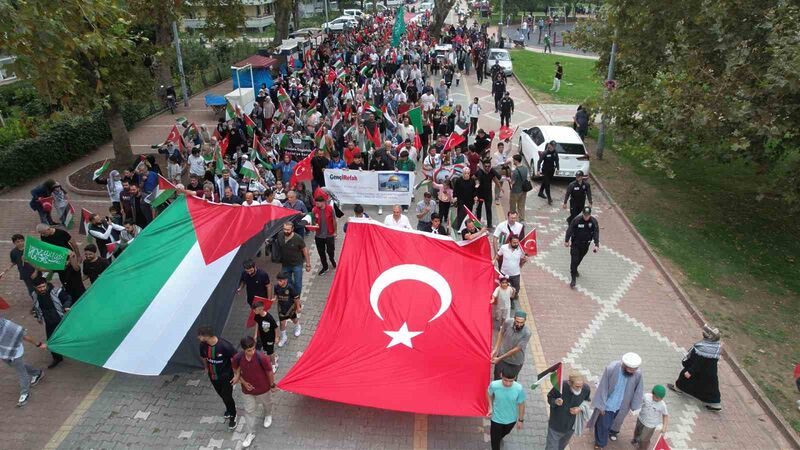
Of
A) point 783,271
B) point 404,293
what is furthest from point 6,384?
point 783,271

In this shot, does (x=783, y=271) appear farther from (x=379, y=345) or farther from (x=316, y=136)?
(x=316, y=136)

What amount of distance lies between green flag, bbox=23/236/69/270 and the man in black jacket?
7786 mm

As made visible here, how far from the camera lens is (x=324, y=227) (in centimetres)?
1047

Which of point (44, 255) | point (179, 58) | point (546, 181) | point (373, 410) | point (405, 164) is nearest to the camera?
point (373, 410)

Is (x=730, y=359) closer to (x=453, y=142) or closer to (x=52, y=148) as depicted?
(x=453, y=142)

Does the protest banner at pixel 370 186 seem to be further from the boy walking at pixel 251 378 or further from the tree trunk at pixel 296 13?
the tree trunk at pixel 296 13

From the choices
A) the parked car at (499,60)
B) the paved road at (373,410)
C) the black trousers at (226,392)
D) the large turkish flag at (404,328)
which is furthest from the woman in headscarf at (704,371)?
the parked car at (499,60)

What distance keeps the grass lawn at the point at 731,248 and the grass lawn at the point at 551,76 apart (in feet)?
18.7

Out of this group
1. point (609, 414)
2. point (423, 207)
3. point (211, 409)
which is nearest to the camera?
point (609, 414)

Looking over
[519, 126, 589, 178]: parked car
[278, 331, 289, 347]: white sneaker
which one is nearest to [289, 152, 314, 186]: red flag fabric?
[278, 331, 289, 347]: white sneaker

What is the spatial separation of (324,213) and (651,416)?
6406mm

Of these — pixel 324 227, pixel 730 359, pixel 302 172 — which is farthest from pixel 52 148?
pixel 730 359

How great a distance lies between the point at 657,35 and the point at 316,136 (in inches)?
399

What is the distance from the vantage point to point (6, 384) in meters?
8.23
